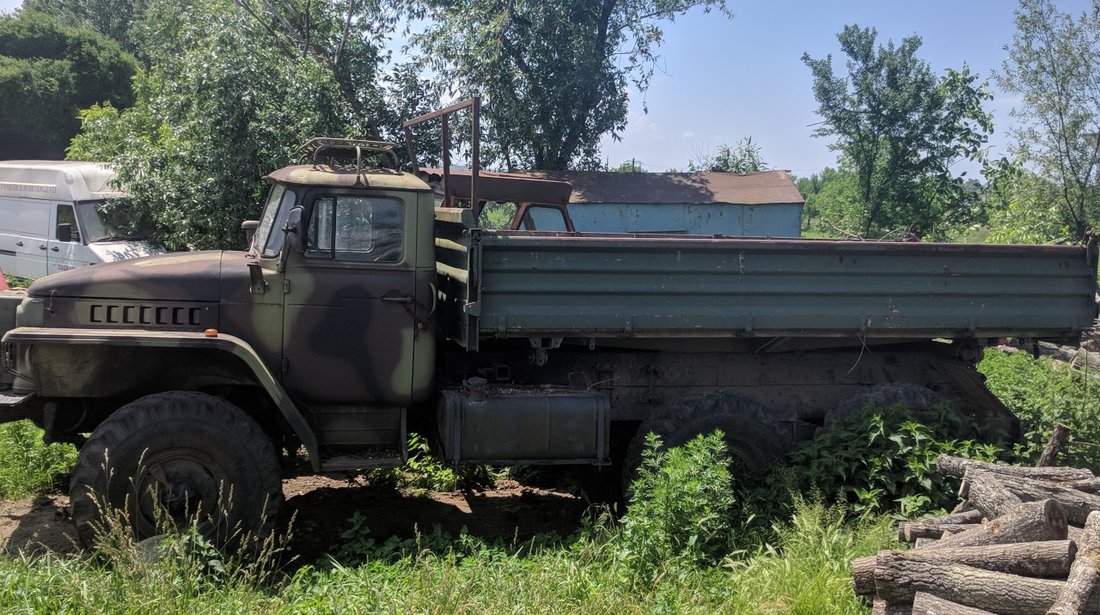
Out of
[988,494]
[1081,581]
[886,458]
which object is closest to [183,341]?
[886,458]

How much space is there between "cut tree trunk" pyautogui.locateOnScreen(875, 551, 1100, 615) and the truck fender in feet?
10.5

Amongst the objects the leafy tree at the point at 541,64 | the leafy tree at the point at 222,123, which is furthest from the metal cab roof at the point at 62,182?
the leafy tree at the point at 541,64

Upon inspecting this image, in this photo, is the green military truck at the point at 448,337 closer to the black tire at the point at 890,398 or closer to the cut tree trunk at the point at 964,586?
the black tire at the point at 890,398

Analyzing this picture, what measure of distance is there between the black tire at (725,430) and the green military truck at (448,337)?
1 centimetres

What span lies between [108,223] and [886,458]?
37.3ft

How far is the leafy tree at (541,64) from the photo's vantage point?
13.1m

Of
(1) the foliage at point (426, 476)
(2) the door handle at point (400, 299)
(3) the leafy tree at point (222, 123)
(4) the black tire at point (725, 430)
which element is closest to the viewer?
(2) the door handle at point (400, 299)

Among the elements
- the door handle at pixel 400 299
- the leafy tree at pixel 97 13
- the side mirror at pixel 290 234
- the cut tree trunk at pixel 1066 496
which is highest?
the leafy tree at pixel 97 13

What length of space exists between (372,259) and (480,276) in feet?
2.21

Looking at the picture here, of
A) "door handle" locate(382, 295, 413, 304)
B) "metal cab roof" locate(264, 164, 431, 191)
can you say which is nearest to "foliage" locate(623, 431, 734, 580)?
"door handle" locate(382, 295, 413, 304)

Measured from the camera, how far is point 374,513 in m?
5.85

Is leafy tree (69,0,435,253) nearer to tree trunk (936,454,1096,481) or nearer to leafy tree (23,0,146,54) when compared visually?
tree trunk (936,454,1096,481)

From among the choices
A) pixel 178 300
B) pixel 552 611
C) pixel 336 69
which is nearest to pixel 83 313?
pixel 178 300

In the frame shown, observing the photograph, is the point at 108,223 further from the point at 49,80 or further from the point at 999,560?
the point at 49,80
